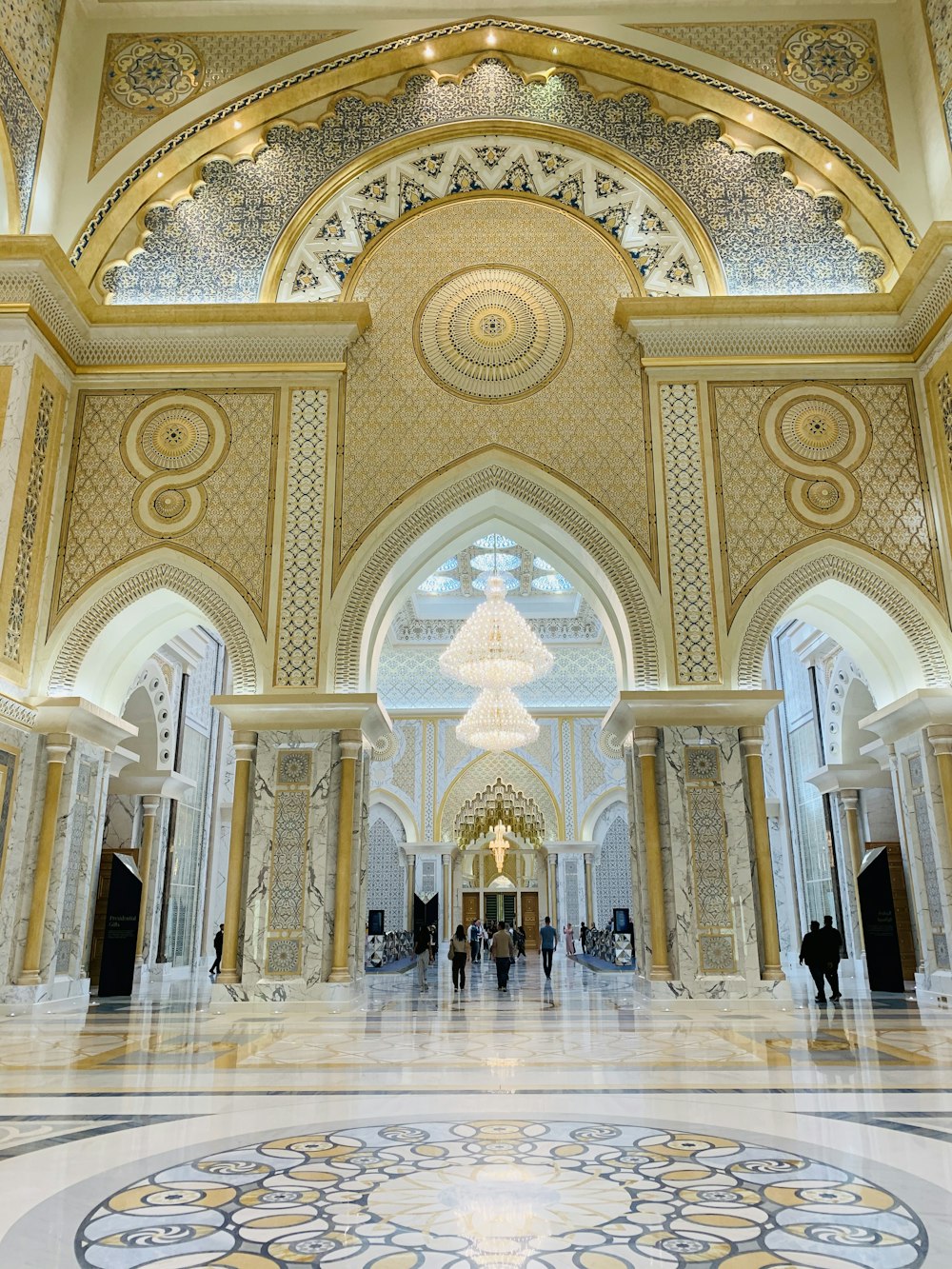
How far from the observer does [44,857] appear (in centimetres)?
714

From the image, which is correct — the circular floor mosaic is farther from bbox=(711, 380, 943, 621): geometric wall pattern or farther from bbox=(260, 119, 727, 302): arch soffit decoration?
bbox=(260, 119, 727, 302): arch soffit decoration

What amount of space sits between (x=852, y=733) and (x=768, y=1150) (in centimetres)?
869

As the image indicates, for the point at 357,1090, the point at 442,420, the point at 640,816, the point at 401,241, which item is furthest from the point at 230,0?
the point at 357,1090

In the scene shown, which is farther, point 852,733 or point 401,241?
point 852,733

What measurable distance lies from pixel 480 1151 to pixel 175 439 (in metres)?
6.67

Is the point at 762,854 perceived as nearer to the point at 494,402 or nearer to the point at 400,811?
the point at 494,402

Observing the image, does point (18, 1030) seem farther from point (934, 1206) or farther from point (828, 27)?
point (828, 27)

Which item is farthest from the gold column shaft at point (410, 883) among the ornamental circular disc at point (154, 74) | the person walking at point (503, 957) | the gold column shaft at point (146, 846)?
the ornamental circular disc at point (154, 74)

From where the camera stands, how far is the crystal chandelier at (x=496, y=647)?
40.6 feet

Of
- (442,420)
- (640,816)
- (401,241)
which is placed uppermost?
(401,241)

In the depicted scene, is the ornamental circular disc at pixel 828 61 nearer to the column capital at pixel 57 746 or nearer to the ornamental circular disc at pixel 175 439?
the ornamental circular disc at pixel 175 439

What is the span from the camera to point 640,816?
24.2 ft

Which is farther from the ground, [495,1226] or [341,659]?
[341,659]

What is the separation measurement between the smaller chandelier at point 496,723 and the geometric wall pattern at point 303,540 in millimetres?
5610
